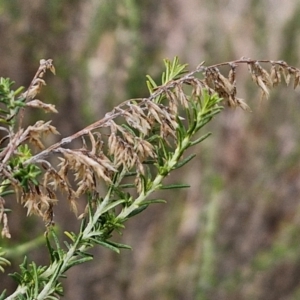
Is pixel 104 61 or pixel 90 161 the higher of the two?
pixel 104 61

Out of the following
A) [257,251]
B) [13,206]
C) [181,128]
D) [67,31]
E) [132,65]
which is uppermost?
[67,31]

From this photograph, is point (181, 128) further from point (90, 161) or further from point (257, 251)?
point (257, 251)

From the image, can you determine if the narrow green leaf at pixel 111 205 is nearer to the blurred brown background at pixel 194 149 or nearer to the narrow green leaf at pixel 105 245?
the narrow green leaf at pixel 105 245

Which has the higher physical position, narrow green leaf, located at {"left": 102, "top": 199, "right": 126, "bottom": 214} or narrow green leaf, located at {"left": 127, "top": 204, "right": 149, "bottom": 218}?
narrow green leaf, located at {"left": 102, "top": 199, "right": 126, "bottom": 214}

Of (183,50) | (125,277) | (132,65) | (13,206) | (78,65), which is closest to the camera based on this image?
(132,65)

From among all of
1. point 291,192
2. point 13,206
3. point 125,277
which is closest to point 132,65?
point 13,206

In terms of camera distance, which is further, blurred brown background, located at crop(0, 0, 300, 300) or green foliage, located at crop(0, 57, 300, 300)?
blurred brown background, located at crop(0, 0, 300, 300)

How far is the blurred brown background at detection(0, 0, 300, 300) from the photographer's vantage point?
56.1 inches

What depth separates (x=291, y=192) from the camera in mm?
2416

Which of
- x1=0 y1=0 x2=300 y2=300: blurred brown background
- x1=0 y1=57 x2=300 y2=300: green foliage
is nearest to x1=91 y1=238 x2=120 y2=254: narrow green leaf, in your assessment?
x1=0 y1=57 x2=300 y2=300: green foliage

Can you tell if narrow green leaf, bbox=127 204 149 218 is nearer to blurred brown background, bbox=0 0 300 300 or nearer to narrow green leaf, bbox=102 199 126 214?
narrow green leaf, bbox=102 199 126 214

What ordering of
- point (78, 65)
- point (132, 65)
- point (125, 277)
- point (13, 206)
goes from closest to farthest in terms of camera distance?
1. point (132, 65)
2. point (78, 65)
3. point (13, 206)
4. point (125, 277)

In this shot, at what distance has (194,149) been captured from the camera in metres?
2.04

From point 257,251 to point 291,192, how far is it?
40 cm
